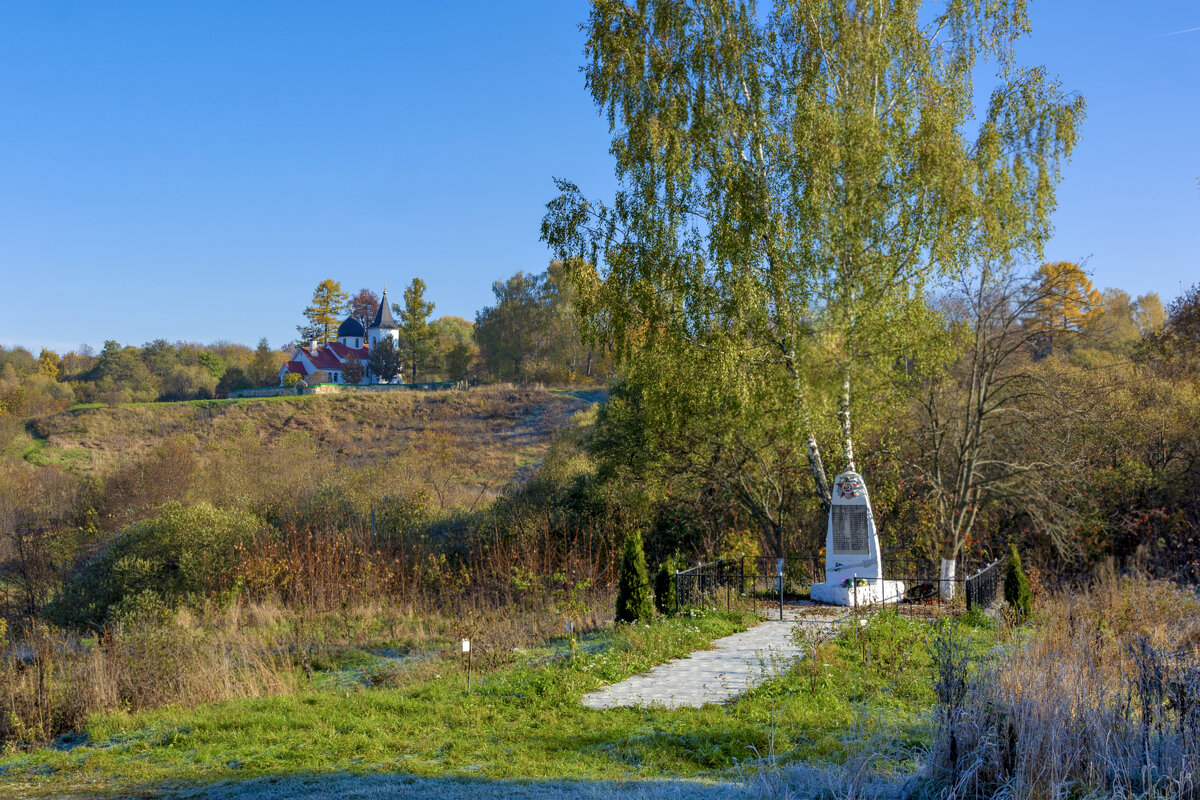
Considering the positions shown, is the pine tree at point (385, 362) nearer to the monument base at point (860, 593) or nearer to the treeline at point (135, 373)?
the treeline at point (135, 373)

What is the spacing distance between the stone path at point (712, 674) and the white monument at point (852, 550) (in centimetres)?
240

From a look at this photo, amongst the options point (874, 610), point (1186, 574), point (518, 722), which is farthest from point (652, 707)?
point (1186, 574)

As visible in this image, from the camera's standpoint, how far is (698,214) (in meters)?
15.1

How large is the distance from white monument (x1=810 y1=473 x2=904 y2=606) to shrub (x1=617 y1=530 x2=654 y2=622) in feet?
11.9

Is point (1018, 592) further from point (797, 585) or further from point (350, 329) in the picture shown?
point (350, 329)

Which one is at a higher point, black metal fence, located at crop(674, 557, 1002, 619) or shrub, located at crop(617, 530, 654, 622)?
shrub, located at crop(617, 530, 654, 622)

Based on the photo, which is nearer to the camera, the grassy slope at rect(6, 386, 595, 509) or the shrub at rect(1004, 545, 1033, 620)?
the shrub at rect(1004, 545, 1033, 620)

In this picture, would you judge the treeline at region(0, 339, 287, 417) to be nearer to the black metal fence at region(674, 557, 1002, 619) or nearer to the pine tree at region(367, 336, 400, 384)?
the pine tree at region(367, 336, 400, 384)

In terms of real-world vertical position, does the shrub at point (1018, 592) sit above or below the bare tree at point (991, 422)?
below

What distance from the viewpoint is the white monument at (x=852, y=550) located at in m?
13.9

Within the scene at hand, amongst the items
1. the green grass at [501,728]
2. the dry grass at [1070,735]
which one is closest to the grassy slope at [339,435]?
the green grass at [501,728]

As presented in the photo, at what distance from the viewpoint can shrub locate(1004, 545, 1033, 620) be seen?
1162cm

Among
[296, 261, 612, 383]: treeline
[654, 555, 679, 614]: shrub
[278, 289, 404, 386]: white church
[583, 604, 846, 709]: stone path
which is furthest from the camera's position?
[278, 289, 404, 386]: white church

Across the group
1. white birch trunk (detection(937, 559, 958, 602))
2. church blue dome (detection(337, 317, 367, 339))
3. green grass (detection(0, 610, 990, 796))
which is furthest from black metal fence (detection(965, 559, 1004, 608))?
church blue dome (detection(337, 317, 367, 339))
